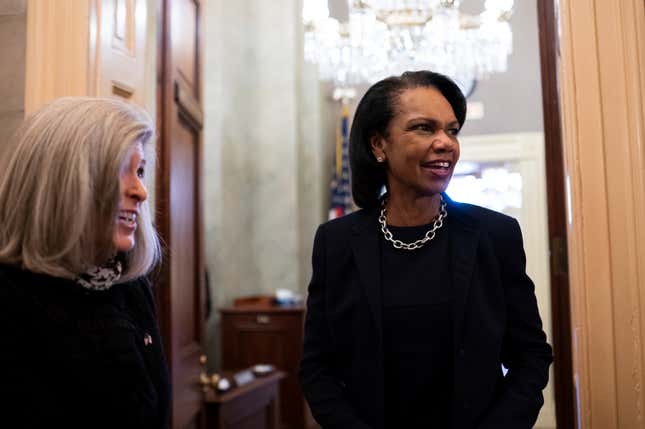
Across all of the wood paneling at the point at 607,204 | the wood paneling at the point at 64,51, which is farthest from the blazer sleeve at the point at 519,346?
the wood paneling at the point at 64,51

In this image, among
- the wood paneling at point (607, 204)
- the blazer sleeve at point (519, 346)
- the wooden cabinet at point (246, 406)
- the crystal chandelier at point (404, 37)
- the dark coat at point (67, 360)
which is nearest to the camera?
the dark coat at point (67, 360)

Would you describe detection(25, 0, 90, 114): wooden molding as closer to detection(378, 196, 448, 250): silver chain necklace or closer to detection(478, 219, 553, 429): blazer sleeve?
detection(378, 196, 448, 250): silver chain necklace

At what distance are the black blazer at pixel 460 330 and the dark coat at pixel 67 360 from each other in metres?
0.41

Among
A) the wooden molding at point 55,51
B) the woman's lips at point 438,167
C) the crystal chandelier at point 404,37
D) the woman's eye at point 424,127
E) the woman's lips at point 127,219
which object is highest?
the crystal chandelier at point 404,37

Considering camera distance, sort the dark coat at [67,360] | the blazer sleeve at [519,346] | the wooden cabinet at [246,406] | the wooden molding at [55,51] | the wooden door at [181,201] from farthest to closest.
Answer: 1. the wooden cabinet at [246,406]
2. the wooden door at [181,201]
3. the wooden molding at [55,51]
4. the blazer sleeve at [519,346]
5. the dark coat at [67,360]

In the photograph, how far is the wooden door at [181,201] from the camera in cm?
237

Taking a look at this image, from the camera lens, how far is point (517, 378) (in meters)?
1.42

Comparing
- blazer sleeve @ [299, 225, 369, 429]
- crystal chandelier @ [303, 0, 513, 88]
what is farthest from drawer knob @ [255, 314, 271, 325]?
blazer sleeve @ [299, 225, 369, 429]

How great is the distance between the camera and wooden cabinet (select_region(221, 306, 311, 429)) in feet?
17.8

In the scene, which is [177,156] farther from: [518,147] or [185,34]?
[518,147]

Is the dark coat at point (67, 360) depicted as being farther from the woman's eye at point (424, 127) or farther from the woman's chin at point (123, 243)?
the woman's eye at point (424, 127)

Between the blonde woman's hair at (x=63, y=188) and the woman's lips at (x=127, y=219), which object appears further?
the woman's lips at (x=127, y=219)

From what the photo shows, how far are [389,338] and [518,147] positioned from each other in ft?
16.2

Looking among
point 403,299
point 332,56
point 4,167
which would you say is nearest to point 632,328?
point 403,299
